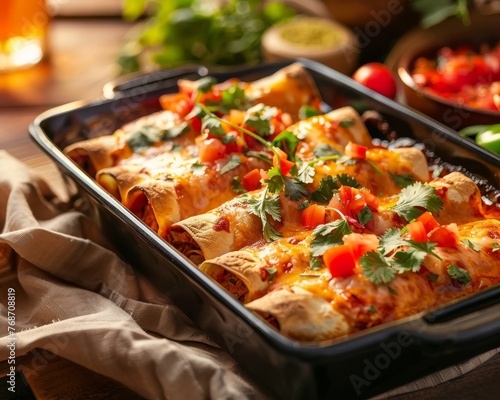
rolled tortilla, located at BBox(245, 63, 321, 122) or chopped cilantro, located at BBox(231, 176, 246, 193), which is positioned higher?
rolled tortilla, located at BBox(245, 63, 321, 122)

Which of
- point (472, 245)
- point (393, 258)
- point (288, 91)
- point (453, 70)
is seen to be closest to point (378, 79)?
point (453, 70)

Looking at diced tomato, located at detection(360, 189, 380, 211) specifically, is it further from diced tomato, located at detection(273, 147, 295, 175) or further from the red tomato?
the red tomato

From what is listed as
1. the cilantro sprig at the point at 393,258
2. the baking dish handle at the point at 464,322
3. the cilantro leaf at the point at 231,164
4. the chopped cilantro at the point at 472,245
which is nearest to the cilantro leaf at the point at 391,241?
the cilantro sprig at the point at 393,258

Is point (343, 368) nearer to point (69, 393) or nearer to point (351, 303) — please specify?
point (351, 303)

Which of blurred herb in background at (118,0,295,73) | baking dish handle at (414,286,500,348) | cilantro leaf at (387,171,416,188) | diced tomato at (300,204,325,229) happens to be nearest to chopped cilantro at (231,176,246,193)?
diced tomato at (300,204,325,229)

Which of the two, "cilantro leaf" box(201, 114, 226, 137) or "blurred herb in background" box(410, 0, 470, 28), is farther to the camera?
"blurred herb in background" box(410, 0, 470, 28)

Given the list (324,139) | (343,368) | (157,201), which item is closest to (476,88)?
(324,139)
